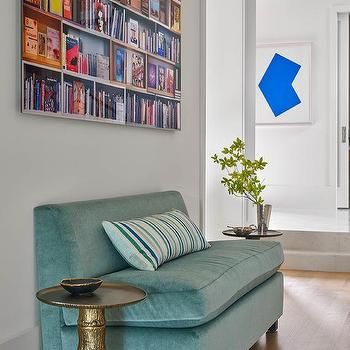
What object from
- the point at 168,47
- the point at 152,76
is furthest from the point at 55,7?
the point at 168,47

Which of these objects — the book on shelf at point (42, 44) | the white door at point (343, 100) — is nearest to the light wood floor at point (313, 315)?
the book on shelf at point (42, 44)

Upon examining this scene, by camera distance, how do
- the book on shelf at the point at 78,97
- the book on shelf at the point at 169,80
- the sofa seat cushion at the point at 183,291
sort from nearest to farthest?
1. the sofa seat cushion at the point at 183,291
2. the book on shelf at the point at 78,97
3. the book on shelf at the point at 169,80

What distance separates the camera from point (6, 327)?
282cm

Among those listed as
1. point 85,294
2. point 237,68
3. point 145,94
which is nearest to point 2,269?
point 85,294

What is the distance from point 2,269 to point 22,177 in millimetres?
377

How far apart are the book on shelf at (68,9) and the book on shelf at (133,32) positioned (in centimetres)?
66

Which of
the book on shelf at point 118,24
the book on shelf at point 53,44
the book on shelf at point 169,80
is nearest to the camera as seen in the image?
the book on shelf at point 53,44

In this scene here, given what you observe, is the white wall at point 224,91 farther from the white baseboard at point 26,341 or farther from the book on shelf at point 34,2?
the book on shelf at point 34,2

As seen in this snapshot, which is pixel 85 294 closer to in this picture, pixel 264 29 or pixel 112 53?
pixel 112 53

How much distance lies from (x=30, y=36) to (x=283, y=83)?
603 centimetres

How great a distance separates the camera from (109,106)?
12.0 ft

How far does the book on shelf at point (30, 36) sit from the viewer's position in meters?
2.88

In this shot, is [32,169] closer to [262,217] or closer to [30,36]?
[30,36]

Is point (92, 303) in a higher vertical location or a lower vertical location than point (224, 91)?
lower
